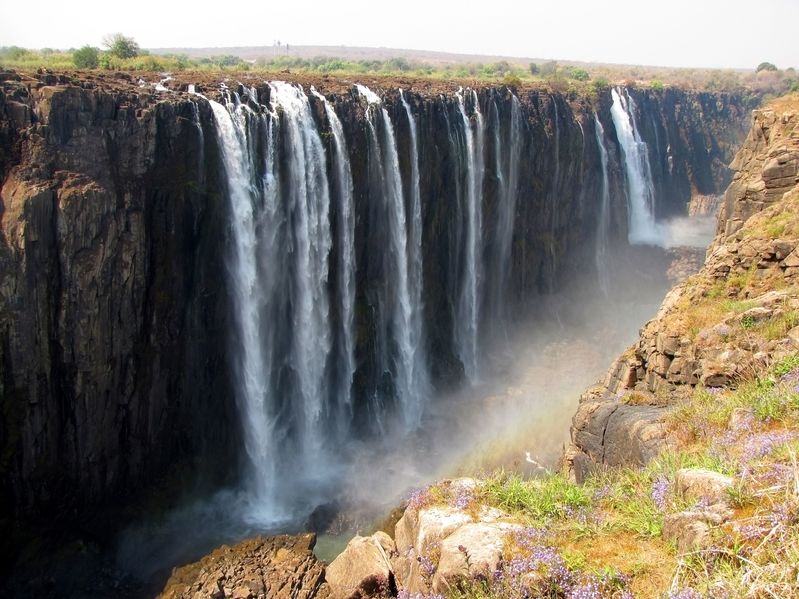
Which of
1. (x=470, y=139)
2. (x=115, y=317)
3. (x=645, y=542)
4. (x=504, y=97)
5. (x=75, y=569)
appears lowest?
(x=75, y=569)

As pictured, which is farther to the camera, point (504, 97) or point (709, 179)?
point (709, 179)

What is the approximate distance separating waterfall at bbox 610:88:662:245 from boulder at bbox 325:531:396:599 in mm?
46386

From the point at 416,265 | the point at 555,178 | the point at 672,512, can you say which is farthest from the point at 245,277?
the point at 555,178

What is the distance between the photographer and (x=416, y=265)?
102 feet

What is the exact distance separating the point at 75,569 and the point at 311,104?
18403mm

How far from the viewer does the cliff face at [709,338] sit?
11.9 metres

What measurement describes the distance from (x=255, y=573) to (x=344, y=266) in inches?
555

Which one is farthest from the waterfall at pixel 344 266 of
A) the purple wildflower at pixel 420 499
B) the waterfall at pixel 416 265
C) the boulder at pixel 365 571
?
the purple wildflower at pixel 420 499

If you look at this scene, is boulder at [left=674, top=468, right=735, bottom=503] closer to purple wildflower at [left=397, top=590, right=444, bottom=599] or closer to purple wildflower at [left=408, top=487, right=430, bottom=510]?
purple wildflower at [left=397, top=590, right=444, bottom=599]

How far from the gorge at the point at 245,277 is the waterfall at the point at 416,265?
0.40 ft

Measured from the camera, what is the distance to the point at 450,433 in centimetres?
2855

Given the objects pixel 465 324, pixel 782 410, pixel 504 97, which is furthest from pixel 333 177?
pixel 782 410

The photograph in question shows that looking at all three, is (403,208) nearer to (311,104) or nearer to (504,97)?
(311,104)

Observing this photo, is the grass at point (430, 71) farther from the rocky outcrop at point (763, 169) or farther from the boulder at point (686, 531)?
the boulder at point (686, 531)
